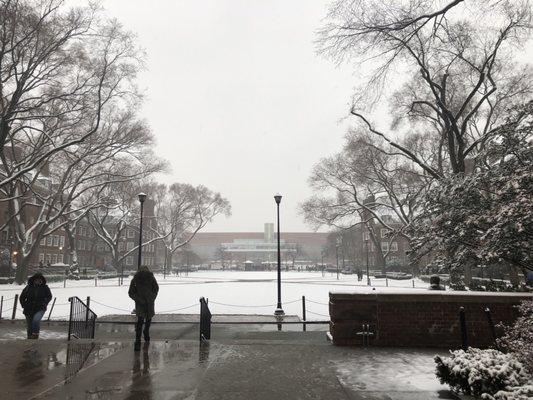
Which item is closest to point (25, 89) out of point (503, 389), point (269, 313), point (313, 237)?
point (269, 313)

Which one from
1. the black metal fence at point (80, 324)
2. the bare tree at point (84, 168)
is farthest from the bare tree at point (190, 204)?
the black metal fence at point (80, 324)

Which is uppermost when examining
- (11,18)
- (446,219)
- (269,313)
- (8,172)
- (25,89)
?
(11,18)

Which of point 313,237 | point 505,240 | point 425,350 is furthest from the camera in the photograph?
point 313,237

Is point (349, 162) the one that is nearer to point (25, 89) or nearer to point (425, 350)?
point (25, 89)

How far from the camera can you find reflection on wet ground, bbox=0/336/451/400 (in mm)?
5770

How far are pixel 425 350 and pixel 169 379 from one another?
545 cm

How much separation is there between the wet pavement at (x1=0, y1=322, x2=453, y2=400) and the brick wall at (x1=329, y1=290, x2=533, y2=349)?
411mm

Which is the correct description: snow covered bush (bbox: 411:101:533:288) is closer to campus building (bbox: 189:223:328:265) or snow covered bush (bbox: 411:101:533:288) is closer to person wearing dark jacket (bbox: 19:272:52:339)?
person wearing dark jacket (bbox: 19:272:52:339)

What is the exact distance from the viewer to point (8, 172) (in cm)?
3044

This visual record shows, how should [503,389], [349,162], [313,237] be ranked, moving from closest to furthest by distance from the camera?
[503,389] < [349,162] < [313,237]

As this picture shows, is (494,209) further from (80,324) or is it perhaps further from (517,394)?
(80,324)

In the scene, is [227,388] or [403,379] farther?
[403,379]

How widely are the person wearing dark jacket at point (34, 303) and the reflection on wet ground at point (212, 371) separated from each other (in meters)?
1.37

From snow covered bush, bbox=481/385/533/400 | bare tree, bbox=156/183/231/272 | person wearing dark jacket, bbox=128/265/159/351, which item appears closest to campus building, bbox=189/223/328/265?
bare tree, bbox=156/183/231/272
